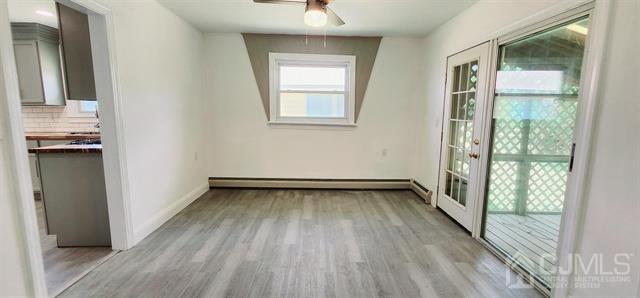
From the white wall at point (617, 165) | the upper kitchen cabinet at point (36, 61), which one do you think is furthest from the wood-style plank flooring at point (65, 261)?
the white wall at point (617, 165)

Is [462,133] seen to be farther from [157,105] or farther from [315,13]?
[157,105]

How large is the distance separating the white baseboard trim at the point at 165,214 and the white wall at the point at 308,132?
0.52 meters

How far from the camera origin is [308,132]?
426cm

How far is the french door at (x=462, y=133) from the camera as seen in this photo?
264 centimetres

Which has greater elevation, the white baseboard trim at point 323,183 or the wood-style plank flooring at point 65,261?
the white baseboard trim at point 323,183

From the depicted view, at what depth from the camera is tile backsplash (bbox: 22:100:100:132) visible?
402cm

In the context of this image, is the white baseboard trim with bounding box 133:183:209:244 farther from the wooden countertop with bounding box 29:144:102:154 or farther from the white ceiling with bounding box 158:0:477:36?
the white ceiling with bounding box 158:0:477:36

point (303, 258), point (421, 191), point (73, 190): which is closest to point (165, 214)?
point (73, 190)

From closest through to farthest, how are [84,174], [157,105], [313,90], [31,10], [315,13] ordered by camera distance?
[315,13], [84,174], [157,105], [31,10], [313,90]

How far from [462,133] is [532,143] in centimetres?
74

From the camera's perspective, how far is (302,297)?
1.81 metres

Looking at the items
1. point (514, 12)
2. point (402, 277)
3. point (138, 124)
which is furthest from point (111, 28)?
point (514, 12)

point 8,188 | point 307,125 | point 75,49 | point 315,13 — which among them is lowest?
point 8,188

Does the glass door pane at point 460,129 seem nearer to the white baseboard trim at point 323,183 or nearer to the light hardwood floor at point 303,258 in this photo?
the light hardwood floor at point 303,258
